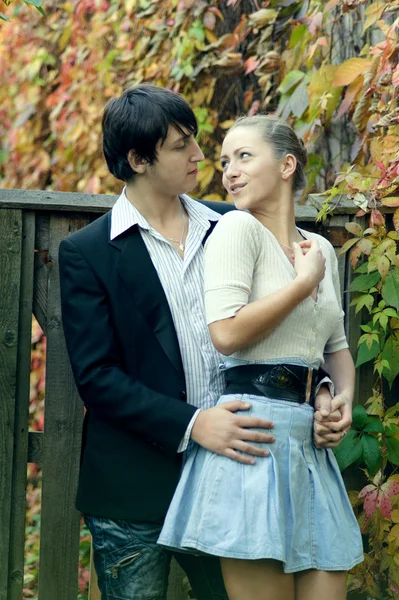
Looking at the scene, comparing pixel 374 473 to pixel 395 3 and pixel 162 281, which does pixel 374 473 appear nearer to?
pixel 162 281

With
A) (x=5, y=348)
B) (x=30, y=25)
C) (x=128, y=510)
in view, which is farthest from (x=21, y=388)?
(x=30, y=25)

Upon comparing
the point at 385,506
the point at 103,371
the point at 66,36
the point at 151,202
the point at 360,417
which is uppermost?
the point at 66,36

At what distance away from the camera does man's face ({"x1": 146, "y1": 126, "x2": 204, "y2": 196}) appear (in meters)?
2.41

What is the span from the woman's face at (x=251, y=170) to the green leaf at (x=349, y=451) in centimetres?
98

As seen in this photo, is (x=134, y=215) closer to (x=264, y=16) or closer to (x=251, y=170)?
(x=251, y=170)

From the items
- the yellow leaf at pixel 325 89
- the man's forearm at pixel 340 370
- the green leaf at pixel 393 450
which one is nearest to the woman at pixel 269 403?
the man's forearm at pixel 340 370

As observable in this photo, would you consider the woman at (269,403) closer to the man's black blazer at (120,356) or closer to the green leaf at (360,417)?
the man's black blazer at (120,356)

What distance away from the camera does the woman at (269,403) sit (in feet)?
6.75

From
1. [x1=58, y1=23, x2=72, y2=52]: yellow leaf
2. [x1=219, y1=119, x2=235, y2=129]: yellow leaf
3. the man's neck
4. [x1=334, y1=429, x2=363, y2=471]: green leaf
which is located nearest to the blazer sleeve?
the man's neck

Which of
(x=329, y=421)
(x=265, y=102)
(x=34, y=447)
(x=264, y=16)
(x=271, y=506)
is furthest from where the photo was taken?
(x=265, y=102)

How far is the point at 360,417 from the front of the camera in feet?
9.52

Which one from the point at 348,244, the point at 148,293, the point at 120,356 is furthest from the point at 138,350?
the point at 348,244

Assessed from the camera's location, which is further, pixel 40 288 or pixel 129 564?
pixel 40 288

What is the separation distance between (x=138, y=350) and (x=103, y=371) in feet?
0.42
